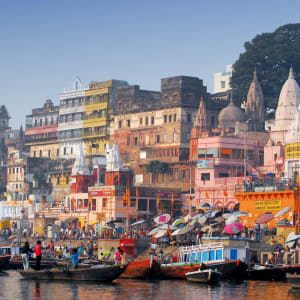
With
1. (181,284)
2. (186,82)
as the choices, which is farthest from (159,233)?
(186,82)

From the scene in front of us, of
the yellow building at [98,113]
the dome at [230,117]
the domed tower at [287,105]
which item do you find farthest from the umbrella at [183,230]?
the yellow building at [98,113]

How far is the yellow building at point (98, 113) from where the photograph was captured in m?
92.4

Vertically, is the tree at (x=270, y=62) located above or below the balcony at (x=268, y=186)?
above

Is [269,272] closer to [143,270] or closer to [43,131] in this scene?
[143,270]

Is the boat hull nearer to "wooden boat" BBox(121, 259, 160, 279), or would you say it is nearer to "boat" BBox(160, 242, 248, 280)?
"boat" BBox(160, 242, 248, 280)

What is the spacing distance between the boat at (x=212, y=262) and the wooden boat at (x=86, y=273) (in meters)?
3.77

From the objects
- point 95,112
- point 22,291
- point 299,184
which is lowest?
point 22,291

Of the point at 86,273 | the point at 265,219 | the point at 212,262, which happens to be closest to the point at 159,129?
the point at 265,219

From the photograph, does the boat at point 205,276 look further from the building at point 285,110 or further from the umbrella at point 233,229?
the building at point 285,110

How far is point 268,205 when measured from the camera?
56125 mm

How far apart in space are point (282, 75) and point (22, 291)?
5455cm

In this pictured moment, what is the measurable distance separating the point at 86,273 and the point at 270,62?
173 ft

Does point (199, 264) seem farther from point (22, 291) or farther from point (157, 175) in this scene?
point (157, 175)

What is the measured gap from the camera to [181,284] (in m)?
39.6
